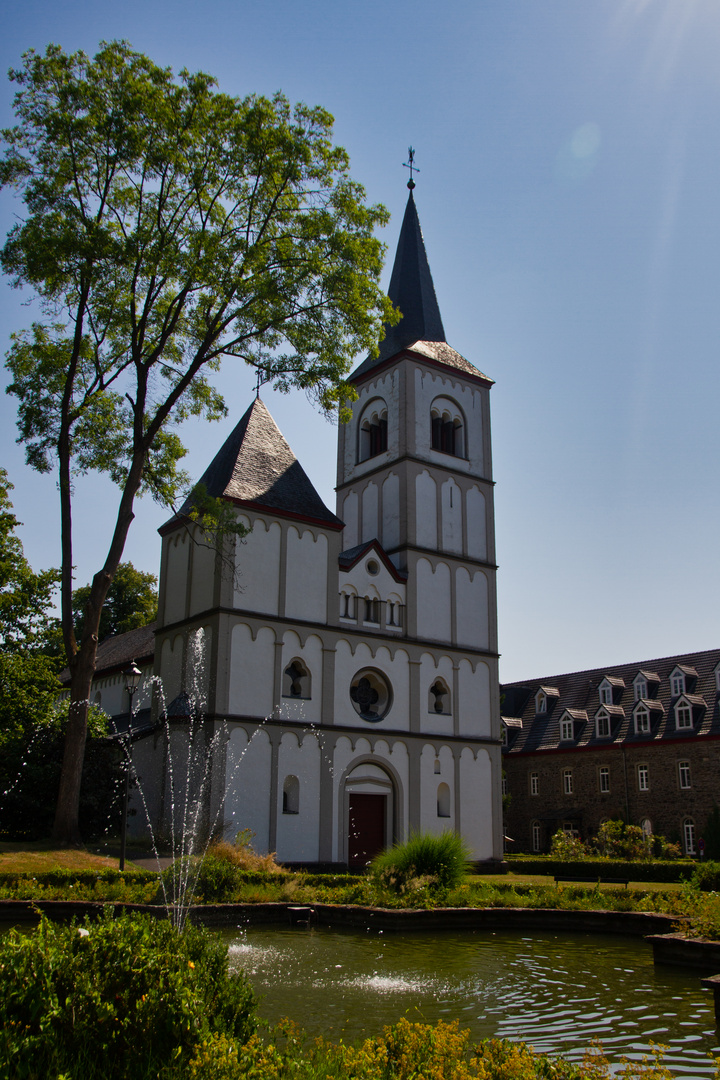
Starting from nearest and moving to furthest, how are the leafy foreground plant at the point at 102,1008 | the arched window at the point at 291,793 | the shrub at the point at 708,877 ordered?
1. the leafy foreground plant at the point at 102,1008
2. the shrub at the point at 708,877
3. the arched window at the point at 291,793

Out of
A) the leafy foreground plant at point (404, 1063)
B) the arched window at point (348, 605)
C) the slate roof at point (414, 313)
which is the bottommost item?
the leafy foreground plant at point (404, 1063)

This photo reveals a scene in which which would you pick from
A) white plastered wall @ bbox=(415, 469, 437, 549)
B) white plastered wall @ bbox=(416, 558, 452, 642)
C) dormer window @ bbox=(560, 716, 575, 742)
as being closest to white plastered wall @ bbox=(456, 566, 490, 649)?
white plastered wall @ bbox=(416, 558, 452, 642)

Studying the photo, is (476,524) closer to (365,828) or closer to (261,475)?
(261,475)

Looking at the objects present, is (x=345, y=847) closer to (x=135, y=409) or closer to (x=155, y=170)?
(x=135, y=409)

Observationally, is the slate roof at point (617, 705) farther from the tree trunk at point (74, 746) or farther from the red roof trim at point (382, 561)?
the tree trunk at point (74, 746)

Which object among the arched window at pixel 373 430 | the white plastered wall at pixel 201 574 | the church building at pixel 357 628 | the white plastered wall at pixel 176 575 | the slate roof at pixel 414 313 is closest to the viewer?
the church building at pixel 357 628

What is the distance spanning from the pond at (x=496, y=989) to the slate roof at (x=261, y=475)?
16.0 m

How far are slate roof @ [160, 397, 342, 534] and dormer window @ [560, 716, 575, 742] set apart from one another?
23.3 meters

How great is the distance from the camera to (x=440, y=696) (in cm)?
3209

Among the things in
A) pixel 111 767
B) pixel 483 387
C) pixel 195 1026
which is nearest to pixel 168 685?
pixel 111 767

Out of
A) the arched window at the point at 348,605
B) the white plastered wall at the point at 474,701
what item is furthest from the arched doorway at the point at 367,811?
the arched window at the point at 348,605

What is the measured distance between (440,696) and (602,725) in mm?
16697

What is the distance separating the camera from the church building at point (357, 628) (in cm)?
2612

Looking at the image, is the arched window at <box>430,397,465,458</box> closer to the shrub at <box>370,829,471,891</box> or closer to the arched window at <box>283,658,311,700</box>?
the arched window at <box>283,658,311,700</box>
